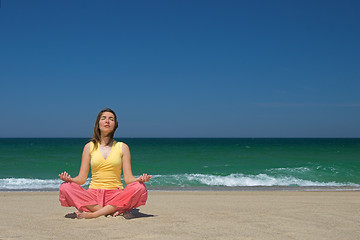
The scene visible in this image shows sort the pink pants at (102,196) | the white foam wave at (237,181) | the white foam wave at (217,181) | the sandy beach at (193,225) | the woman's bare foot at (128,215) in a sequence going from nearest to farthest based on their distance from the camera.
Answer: the sandy beach at (193,225), the pink pants at (102,196), the woman's bare foot at (128,215), the white foam wave at (217,181), the white foam wave at (237,181)

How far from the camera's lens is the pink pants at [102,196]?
5.09 metres

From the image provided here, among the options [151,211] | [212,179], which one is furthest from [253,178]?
[151,211]

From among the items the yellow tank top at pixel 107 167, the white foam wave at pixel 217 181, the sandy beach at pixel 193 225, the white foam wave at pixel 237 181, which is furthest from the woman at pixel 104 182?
the white foam wave at pixel 237 181

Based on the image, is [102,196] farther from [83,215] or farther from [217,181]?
[217,181]

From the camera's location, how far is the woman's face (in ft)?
17.3

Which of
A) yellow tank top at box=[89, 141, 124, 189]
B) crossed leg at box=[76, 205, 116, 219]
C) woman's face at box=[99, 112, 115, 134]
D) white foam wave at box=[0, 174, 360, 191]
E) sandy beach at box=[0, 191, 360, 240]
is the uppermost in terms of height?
woman's face at box=[99, 112, 115, 134]

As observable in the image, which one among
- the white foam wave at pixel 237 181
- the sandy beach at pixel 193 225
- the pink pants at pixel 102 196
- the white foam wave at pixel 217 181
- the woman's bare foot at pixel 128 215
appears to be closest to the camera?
the sandy beach at pixel 193 225

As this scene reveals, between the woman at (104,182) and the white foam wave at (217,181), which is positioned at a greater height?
the woman at (104,182)

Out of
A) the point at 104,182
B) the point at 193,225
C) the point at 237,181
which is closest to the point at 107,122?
the point at 104,182

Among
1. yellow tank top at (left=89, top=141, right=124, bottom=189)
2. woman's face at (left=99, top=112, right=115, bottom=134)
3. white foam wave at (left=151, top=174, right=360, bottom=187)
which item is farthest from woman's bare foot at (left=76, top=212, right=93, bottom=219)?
white foam wave at (left=151, top=174, right=360, bottom=187)

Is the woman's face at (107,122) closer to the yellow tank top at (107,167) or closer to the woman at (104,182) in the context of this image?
the woman at (104,182)

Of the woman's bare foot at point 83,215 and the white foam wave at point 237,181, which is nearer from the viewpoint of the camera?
the woman's bare foot at point 83,215

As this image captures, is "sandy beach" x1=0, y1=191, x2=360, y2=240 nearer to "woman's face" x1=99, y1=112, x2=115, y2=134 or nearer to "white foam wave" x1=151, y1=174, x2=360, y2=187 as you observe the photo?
"woman's face" x1=99, y1=112, x2=115, y2=134

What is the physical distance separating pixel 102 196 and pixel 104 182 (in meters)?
0.20
